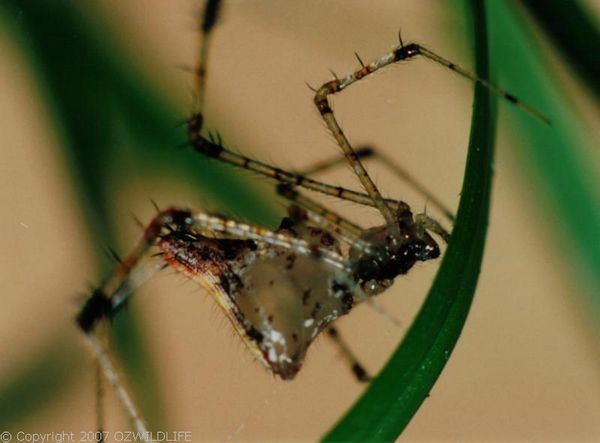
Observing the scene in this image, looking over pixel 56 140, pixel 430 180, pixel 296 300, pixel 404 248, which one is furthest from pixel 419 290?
pixel 56 140

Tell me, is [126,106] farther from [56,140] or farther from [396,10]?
[396,10]

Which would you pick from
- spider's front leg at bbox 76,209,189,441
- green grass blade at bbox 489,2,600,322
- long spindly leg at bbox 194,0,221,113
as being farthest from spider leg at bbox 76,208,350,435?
green grass blade at bbox 489,2,600,322

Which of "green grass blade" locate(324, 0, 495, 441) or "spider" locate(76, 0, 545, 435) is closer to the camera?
"green grass blade" locate(324, 0, 495, 441)

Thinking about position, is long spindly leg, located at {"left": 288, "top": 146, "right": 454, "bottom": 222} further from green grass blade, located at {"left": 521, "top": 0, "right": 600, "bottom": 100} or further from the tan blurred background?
green grass blade, located at {"left": 521, "top": 0, "right": 600, "bottom": 100}

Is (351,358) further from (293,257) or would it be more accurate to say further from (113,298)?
(113,298)
